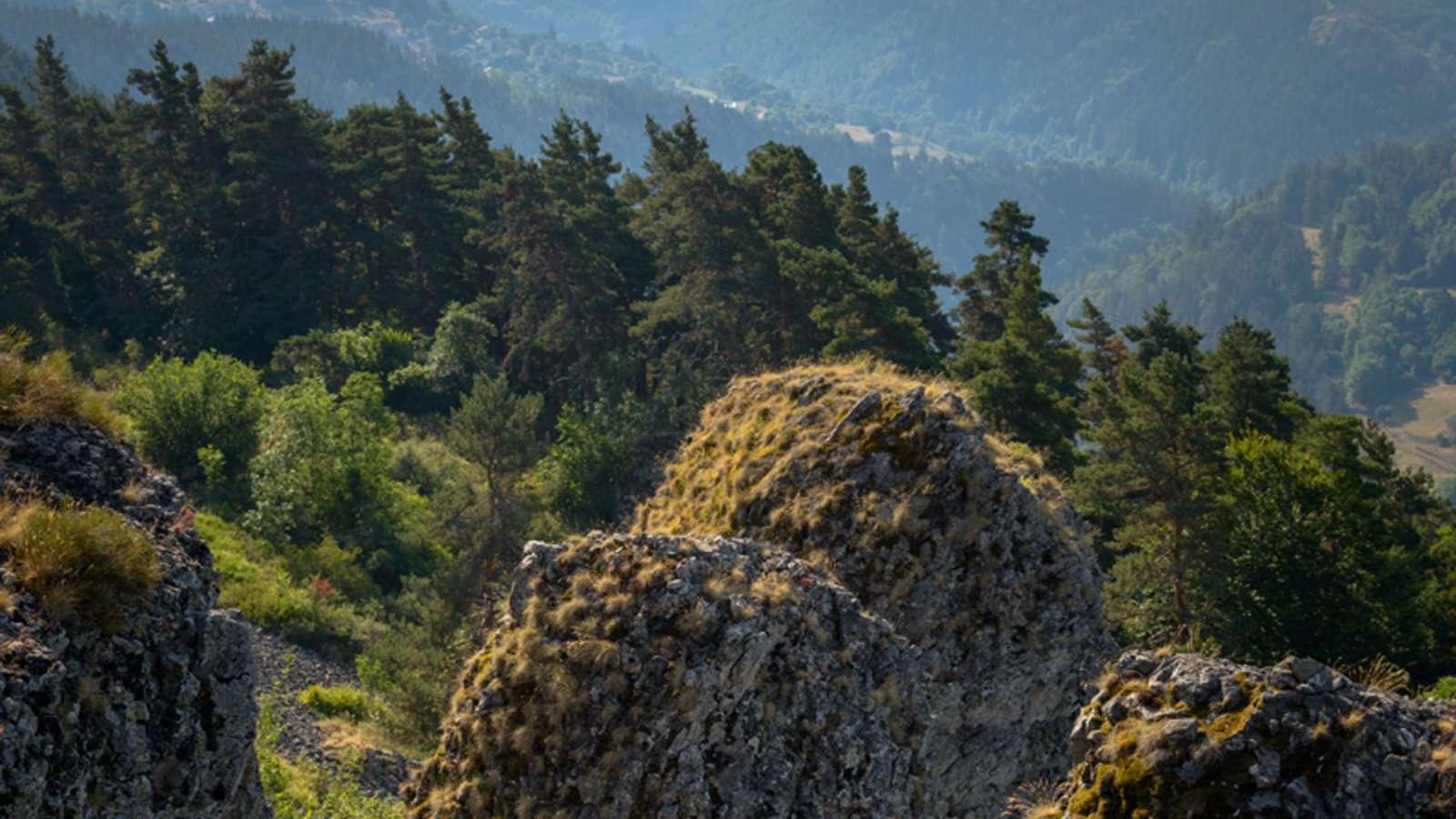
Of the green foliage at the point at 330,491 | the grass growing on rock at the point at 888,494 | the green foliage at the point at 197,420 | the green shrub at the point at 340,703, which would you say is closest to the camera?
the grass growing on rock at the point at 888,494

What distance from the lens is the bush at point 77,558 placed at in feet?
30.1

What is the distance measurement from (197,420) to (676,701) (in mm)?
43125

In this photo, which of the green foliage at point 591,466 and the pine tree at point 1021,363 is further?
the green foliage at point 591,466

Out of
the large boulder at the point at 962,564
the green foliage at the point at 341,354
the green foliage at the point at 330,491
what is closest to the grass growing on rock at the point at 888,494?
the large boulder at the point at 962,564

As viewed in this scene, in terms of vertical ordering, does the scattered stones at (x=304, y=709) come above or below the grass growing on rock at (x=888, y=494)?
below

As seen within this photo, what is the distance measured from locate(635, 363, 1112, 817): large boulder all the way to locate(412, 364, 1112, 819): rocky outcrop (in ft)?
0.12

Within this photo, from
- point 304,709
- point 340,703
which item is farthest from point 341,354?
point 304,709

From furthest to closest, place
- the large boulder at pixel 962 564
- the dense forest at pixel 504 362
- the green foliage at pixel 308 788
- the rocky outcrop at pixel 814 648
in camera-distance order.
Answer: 1. the dense forest at pixel 504 362
2. the green foliage at pixel 308 788
3. the large boulder at pixel 962 564
4. the rocky outcrop at pixel 814 648

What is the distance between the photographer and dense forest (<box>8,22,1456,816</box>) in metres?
33.8

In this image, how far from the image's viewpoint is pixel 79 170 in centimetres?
6569

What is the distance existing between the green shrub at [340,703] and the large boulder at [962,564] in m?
17.9

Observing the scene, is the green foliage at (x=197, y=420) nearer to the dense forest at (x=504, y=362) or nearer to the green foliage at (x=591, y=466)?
the dense forest at (x=504, y=362)

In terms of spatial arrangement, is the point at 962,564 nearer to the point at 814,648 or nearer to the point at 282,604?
the point at 814,648

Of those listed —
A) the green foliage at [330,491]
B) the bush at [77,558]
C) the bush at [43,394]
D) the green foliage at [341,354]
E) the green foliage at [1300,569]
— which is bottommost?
the green foliage at [330,491]
